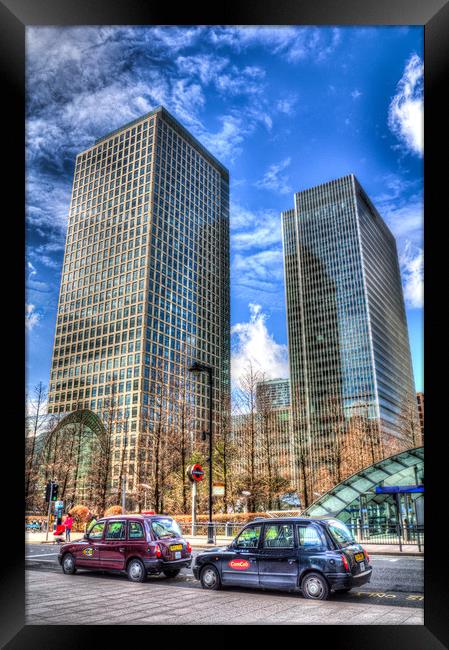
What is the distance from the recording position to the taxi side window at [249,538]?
6922 millimetres

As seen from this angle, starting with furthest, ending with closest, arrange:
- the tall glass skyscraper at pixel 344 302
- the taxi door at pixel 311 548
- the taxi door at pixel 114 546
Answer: the tall glass skyscraper at pixel 344 302
the taxi door at pixel 114 546
the taxi door at pixel 311 548

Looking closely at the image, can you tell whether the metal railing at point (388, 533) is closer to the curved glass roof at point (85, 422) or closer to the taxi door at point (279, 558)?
the taxi door at point (279, 558)

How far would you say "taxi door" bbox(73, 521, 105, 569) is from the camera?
8461 millimetres

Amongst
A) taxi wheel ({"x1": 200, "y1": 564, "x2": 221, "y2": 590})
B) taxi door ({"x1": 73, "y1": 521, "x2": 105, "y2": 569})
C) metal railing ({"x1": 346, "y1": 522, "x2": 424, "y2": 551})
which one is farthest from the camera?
metal railing ({"x1": 346, "y1": 522, "x2": 424, "y2": 551})

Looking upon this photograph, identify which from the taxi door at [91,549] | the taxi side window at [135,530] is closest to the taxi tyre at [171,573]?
the taxi side window at [135,530]

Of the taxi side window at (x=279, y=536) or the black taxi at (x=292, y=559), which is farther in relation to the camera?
the taxi side window at (x=279, y=536)

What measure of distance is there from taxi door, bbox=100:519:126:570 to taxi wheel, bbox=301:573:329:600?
3.15m

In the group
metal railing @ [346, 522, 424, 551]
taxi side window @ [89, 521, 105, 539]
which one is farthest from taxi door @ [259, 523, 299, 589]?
metal railing @ [346, 522, 424, 551]

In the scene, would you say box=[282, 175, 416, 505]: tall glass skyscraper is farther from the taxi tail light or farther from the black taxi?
the taxi tail light

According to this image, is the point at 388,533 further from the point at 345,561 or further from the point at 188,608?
the point at 188,608

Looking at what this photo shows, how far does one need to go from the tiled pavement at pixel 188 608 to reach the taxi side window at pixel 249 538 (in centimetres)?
62

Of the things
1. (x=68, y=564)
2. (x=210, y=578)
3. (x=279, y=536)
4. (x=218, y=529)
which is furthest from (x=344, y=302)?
(x=279, y=536)
